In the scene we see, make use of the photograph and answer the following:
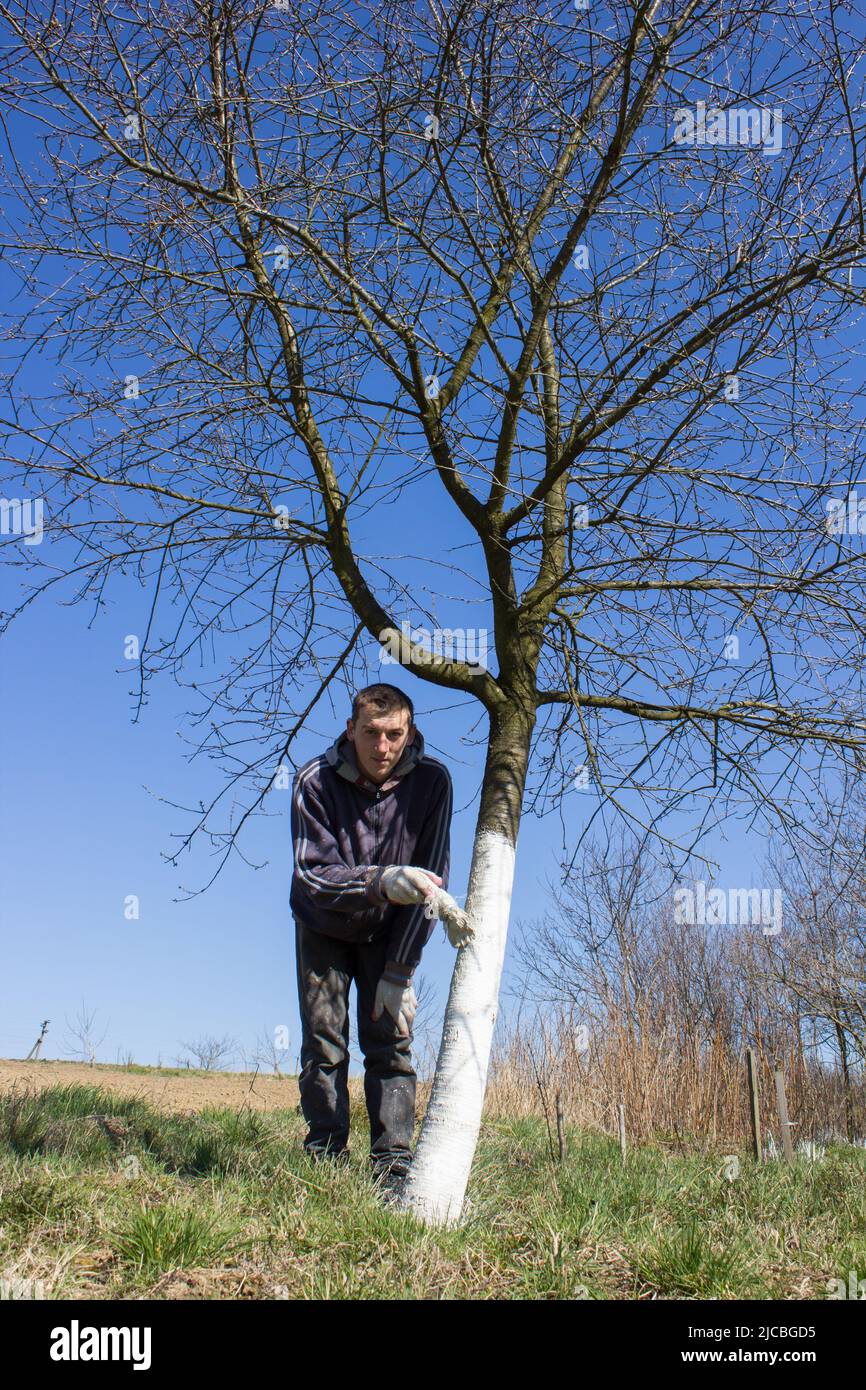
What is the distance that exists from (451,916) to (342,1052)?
759 mm

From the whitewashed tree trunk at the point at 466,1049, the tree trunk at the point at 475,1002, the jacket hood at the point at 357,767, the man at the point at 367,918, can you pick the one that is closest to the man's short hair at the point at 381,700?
the man at the point at 367,918

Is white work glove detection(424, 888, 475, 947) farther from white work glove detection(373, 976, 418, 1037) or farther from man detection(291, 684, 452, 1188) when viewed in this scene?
white work glove detection(373, 976, 418, 1037)

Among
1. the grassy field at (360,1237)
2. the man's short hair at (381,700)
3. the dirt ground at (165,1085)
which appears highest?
the man's short hair at (381,700)

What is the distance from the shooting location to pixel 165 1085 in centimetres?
899

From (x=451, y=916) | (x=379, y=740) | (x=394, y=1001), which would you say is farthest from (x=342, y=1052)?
(x=379, y=740)

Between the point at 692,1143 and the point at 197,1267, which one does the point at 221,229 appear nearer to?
the point at 197,1267

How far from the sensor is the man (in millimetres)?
3963

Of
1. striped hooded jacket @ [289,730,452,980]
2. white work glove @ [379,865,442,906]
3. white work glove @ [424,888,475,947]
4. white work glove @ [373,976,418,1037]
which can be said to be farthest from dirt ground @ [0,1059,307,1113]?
white work glove @ [379,865,442,906]

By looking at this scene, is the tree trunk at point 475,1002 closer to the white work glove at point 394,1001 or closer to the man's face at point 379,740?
the white work glove at point 394,1001

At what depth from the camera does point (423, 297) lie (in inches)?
174

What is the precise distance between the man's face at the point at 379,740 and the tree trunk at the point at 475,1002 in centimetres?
47

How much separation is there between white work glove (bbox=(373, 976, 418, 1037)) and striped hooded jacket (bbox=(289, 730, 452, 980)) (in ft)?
0.16

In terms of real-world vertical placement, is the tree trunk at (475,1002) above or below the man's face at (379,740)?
below

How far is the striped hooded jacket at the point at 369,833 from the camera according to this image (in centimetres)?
395
